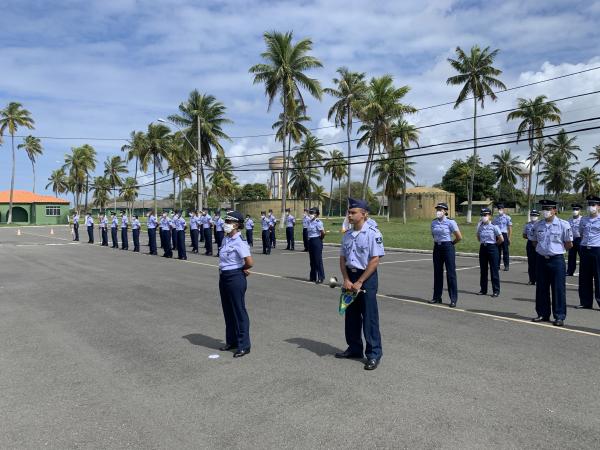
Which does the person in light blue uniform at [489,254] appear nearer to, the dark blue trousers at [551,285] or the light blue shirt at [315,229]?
the dark blue trousers at [551,285]

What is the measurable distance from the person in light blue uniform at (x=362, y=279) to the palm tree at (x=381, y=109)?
1311 inches

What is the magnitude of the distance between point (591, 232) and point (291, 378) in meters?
6.50

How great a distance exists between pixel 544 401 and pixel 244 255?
341cm

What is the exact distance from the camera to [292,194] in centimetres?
8381

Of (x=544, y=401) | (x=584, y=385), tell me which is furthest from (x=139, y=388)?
(x=584, y=385)

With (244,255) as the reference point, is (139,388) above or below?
below

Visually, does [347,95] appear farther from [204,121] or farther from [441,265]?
[441,265]

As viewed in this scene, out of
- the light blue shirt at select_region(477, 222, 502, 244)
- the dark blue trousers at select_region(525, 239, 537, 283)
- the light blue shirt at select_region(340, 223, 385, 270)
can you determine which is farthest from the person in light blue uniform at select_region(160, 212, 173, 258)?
the light blue shirt at select_region(340, 223, 385, 270)

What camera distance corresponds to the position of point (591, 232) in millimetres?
8766

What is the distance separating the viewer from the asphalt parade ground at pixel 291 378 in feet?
12.6

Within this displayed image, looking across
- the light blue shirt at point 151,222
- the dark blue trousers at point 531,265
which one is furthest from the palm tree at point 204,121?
the dark blue trousers at point 531,265

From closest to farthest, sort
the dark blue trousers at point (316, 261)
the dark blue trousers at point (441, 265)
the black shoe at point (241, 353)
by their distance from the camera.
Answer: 1. the black shoe at point (241, 353)
2. the dark blue trousers at point (441, 265)
3. the dark blue trousers at point (316, 261)

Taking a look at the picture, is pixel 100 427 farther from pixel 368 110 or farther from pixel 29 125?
pixel 29 125

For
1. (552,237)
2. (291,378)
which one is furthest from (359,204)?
(552,237)
